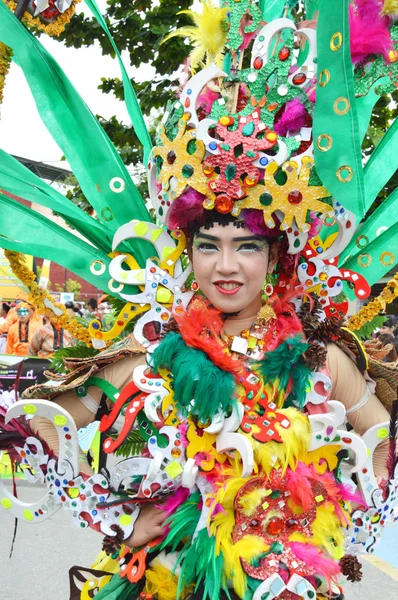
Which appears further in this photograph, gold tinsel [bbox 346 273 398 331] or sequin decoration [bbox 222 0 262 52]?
gold tinsel [bbox 346 273 398 331]

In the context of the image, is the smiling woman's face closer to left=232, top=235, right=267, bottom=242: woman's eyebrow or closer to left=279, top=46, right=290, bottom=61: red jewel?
left=232, top=235, right=267, bottom=242: woman's eyebrow

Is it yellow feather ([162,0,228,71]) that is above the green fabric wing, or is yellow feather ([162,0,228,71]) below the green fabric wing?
above

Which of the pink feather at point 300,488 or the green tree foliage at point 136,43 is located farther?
the green tree foliage at point 136,43

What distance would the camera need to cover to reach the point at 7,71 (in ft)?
5.43

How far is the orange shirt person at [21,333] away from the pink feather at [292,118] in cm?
518

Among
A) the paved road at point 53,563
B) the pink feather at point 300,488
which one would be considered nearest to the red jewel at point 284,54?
the pink feather at point 300,488

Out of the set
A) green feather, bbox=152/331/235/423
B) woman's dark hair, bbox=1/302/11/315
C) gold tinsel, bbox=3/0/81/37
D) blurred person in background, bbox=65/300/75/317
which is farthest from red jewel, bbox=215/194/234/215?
woman's dark hair, bbox=1/302/11/315

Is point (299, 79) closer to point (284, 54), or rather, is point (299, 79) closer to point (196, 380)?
point (284, 54)

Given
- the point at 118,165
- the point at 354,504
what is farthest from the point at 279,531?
the point at 118,165

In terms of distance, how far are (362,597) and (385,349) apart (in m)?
1.97

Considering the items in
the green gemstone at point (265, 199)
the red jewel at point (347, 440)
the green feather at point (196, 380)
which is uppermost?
the green gemstone at point (265, 199)

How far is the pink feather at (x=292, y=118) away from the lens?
59.8 inches

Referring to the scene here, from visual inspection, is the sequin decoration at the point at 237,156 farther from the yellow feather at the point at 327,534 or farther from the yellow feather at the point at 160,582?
the yellow feather at the point at 160,582

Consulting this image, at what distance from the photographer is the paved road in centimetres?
312
